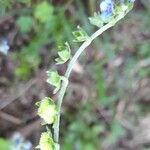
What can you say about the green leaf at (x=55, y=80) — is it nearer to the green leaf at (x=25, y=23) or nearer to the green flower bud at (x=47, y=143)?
the green flower bud at (x=47, y=143)

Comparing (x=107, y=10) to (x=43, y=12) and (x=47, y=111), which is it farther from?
(x=43, y=12)

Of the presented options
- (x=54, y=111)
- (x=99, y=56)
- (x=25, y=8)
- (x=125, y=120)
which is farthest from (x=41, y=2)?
(x=54, y=111)

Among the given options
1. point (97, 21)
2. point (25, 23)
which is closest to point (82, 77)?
point (25, 23)

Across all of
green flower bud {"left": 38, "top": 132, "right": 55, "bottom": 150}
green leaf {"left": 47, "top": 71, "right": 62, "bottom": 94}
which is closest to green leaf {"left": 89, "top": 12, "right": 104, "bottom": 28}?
green leaf {"left": 47, "top": 71, "right": 62, "bottom": 94}

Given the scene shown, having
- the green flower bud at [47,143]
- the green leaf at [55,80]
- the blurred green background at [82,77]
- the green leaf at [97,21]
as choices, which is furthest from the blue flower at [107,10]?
the blurred green background at [82,77]

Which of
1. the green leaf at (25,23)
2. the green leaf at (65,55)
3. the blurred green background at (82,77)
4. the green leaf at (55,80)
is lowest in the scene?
the green leaf at (55,80)

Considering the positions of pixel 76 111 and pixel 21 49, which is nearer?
pixel 21 49

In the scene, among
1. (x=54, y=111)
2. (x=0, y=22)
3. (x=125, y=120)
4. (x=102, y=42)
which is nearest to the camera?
(x=54, y=111)

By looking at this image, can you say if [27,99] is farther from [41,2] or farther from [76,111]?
[41,2]
